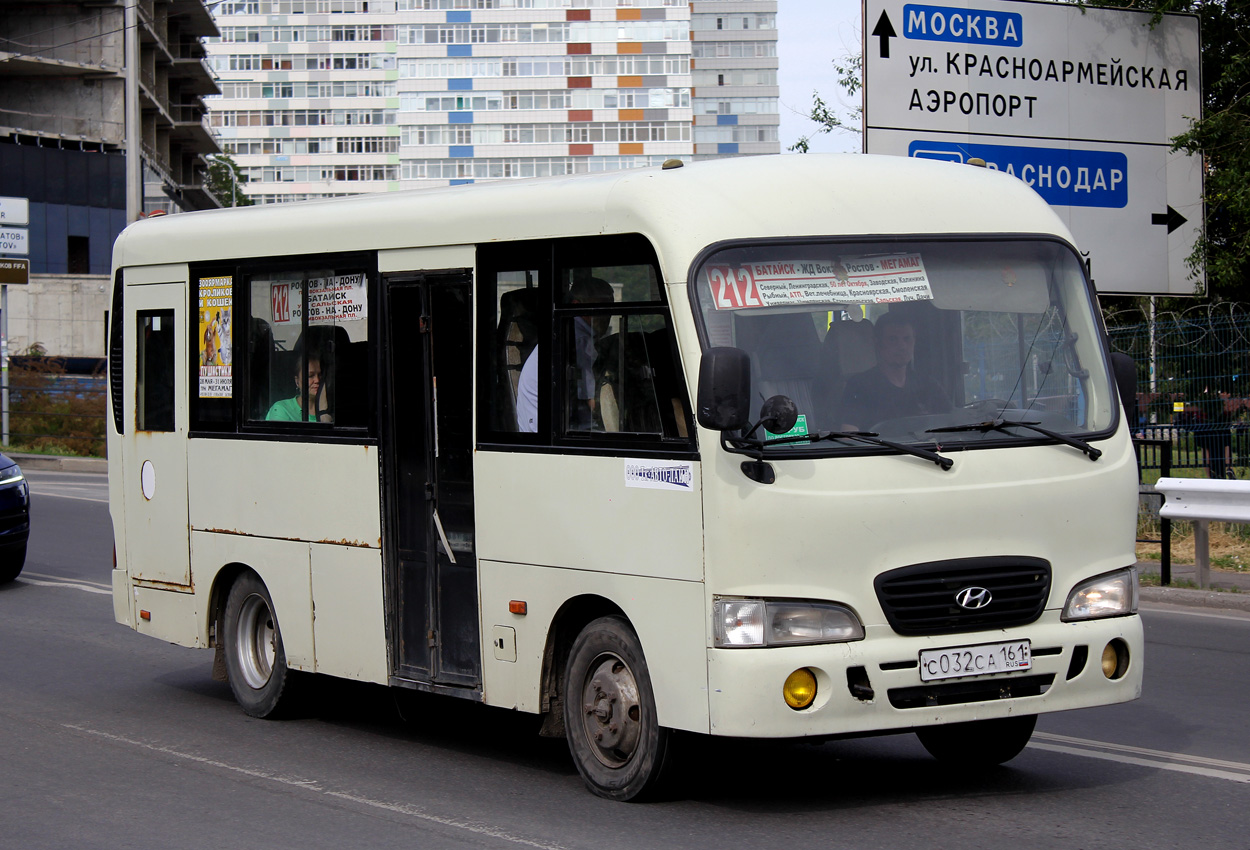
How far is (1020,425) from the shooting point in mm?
6852

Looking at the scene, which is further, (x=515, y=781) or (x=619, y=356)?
(x=515, y=781)

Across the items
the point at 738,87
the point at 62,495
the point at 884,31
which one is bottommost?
the point at 62,495

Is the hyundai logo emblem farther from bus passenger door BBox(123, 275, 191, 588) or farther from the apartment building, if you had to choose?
the apartment building

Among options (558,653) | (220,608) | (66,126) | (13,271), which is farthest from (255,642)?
(66,126)

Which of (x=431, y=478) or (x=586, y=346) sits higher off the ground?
(x=586, y=346)

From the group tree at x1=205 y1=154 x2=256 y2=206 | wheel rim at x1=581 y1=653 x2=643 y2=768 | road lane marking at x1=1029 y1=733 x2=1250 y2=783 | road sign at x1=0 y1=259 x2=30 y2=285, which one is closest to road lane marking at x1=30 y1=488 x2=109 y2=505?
road sign at x1=0 y1=259 x2=30 y2=285

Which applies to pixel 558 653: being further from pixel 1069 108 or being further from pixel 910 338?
pixel 1069 108

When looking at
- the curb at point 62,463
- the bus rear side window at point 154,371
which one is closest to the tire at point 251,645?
the bus rear side window at point 154,371

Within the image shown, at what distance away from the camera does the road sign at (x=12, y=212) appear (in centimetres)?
3912

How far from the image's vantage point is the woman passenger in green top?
29.2 ft

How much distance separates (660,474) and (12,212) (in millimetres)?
36252

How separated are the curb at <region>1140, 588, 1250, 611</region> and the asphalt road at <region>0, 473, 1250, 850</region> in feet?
8.07

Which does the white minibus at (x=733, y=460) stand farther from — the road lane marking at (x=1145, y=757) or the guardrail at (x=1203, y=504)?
the guardrail at (x=1203, y=504)

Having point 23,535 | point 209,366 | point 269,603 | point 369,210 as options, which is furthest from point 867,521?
point 23,535
